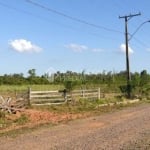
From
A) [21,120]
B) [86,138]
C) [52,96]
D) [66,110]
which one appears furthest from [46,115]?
[86,138]

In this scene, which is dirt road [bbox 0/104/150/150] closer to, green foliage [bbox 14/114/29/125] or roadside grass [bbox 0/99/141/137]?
roadside grass [bbox 0/99/141/137]

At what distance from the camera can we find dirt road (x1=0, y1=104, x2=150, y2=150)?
43.8 ft

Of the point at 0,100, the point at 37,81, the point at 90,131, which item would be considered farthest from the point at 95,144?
the point at 37,81

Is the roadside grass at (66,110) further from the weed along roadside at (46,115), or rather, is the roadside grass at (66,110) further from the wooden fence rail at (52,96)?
the wooden fence rail at (52,96)

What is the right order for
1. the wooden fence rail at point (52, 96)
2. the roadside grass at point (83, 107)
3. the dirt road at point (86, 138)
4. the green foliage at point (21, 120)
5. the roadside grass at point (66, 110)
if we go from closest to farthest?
the dirt road at point (86, 138), the roadside grass at point (66, 110), the green foliage at point (21, 120), the roadside grass at point (83, 107), the wooden fence rail at point (52, 96)

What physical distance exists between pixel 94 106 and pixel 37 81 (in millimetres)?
74598

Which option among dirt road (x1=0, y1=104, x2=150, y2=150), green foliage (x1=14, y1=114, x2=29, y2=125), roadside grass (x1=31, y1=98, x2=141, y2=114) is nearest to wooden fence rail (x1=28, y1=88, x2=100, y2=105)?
roadside grass (x1=31, y1=98, x2=141, y2=114)

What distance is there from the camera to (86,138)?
15.2 metres

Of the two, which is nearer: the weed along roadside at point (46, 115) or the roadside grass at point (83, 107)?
the weed along roadside at point (46, 115)

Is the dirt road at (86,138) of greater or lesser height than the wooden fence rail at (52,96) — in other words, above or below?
below

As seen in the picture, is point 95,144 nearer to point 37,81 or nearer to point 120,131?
point 120,131

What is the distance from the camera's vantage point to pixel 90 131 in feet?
57.0

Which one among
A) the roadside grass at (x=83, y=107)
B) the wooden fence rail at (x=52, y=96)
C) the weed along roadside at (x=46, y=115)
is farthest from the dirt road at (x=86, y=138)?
→ the wooden fence rail at (x=52, y=96)

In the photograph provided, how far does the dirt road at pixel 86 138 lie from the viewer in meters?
13.4
